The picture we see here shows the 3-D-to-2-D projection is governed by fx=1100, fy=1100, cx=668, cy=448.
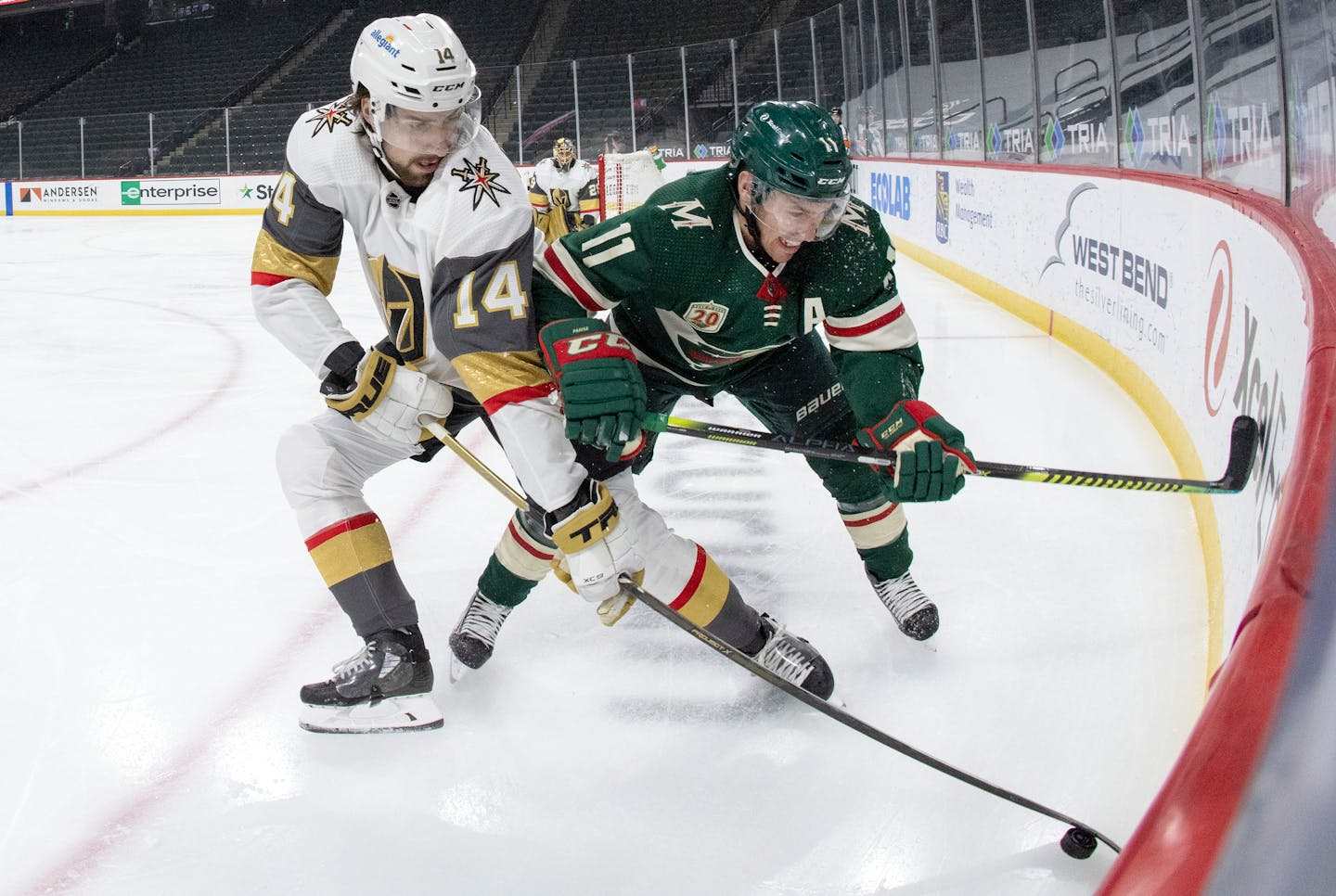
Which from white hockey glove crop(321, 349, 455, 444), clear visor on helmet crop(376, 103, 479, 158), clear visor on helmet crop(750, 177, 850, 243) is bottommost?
white hockey glove crop(321, 349, 455, 444)

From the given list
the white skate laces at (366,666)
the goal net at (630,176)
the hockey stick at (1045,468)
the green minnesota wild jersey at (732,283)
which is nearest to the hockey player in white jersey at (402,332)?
the white skate laces at (366,666)

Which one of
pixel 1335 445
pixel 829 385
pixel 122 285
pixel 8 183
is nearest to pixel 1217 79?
pixel 829 385

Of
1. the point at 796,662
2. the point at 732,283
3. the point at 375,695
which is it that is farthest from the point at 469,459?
the point at 796,662

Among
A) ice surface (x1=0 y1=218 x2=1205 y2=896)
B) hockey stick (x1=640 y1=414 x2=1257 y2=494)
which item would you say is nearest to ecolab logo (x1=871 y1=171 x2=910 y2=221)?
ice surface (x1=0 y1=218 x2=1205 y2=896)

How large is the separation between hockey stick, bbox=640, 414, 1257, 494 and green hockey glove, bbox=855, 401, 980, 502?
0.04 m

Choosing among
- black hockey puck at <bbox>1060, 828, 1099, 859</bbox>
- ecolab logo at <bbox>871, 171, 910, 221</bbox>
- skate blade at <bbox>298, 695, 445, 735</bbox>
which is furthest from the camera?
ecolab logo at <bbox>871, 171, 910, 221</bbox>

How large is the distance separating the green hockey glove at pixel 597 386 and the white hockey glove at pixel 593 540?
3.7 inches

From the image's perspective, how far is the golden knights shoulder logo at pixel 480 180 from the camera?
1.80m

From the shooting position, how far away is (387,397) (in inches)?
73.9

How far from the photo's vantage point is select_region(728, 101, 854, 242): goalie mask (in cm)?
169

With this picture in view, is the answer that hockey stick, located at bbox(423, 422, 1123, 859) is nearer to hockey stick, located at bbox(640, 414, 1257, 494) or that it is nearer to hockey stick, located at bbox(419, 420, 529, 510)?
hockey stick, located at bbox(419, 420, 529, 510)

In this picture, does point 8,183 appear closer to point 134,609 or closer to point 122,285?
point 122,285

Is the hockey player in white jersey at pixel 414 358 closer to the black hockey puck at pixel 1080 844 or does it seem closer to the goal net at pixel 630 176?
the black hockey puck at pixel 1080 844

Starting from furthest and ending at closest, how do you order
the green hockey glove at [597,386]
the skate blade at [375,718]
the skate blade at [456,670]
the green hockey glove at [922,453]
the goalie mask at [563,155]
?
1. the goalie mask at [563,155]
2. the skate blade at [456,670]
3. the skate blade at [375,718]
4. the green hockey glove at [922,453]
5. the green hockey glove at [597,386]
